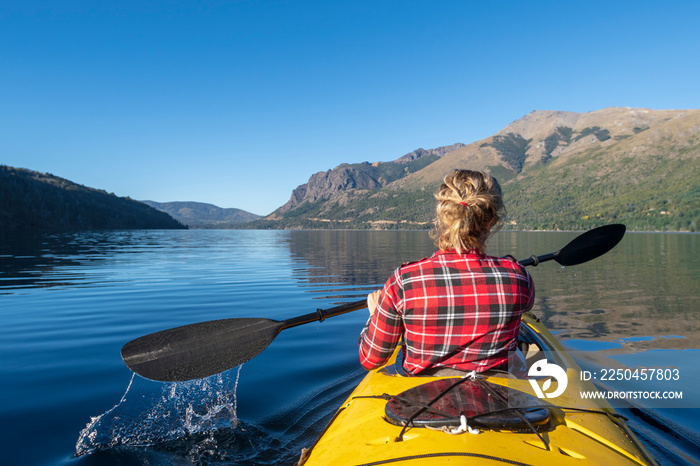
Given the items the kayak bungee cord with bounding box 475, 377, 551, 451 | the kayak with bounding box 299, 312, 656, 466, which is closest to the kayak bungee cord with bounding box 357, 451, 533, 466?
the kayak with bounding box 299, 312, 656, 466

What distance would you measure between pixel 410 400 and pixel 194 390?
15.5 ft

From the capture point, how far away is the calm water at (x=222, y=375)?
462cm

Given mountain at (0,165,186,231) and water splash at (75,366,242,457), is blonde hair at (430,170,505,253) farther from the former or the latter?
mountain at (0,165,186,231)

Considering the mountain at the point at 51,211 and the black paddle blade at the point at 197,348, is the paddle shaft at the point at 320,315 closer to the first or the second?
the black paddle blade at the point at 197,348

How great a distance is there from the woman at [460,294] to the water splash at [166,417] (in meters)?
3.14

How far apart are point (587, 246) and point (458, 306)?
169 inches

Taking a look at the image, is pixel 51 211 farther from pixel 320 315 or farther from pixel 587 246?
pixel 587 246

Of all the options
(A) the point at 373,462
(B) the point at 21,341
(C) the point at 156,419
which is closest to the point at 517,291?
(A) the point at 373,462

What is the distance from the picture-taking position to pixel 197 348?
4191 millimetres

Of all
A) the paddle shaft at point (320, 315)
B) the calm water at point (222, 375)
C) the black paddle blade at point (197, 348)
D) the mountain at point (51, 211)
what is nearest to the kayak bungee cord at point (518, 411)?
the paddle shaft at point (320, 315)

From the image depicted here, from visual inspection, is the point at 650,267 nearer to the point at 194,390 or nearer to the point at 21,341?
the point at 194,390

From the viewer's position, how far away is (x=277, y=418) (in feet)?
17.7

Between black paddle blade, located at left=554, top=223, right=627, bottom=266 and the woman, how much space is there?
11.4ft

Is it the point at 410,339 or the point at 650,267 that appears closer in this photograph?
the point at 410,339
